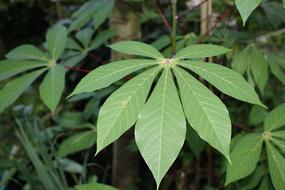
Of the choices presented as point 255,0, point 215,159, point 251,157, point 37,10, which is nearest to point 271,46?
point 215,159

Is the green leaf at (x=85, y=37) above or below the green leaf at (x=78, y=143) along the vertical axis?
above

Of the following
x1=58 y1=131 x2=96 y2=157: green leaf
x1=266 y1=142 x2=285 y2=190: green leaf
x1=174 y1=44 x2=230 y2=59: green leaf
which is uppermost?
x1=174 y1=44 x2=230 y2=59: green leaf

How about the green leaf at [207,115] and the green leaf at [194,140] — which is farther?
the green leaf at [194,140]

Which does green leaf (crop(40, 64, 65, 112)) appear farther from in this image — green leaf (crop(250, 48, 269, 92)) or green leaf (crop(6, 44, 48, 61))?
green leaf (crop(250, 48, 269, 92))

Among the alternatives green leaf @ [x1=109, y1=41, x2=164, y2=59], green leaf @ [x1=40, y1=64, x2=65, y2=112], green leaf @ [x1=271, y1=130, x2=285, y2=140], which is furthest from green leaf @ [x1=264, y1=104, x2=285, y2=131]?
green leaf @ [x1=40, y1=64, x2=65, y2=112]

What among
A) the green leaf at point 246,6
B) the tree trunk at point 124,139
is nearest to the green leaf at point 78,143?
the tree trunk at point 124,139

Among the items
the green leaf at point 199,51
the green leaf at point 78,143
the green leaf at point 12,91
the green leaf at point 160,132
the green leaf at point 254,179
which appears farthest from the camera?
the green leaf at point 78,143

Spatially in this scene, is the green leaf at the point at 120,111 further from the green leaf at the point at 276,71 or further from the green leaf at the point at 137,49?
the green leaf at the point at 276,71

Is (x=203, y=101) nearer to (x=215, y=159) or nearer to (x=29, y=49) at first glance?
(x=29, y=49)
